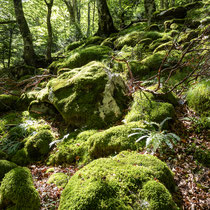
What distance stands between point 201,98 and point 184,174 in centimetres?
214

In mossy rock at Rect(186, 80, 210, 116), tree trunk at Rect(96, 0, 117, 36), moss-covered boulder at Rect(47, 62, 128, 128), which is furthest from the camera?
tree trunk at Rect(96, 0, 117, 36)

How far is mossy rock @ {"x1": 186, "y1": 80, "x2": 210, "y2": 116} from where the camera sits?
3.57 metres

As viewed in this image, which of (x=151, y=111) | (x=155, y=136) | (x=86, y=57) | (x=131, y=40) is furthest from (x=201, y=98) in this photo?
(x=131, y=40)

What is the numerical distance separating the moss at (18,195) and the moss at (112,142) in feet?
4.74

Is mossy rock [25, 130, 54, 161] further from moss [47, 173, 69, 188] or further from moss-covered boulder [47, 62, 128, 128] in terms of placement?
moss [47, 173, 69, 188]

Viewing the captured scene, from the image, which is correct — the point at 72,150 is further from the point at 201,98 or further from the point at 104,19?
the point at 104,19

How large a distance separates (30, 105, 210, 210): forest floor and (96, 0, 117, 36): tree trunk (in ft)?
34.8

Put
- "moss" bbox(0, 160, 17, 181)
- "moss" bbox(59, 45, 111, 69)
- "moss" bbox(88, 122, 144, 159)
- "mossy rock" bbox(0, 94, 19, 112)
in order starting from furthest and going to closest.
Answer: "moss" bbox(59, 45, 111, 69), "mossy rock" bbox(0, 94, 19, 112), "moss" bbox(88, 122, 144, 159), "moss" bbox(0, 160, 17, 181)

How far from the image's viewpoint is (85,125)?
14.8 feet

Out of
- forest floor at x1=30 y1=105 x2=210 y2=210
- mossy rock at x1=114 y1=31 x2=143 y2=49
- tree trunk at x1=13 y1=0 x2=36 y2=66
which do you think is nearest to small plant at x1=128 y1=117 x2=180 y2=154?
forest floor at x1=30 y1=105 x2=210 y2=210

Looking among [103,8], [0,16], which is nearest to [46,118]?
[103,8]

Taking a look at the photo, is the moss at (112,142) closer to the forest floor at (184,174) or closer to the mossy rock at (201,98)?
the forest floor at (184,174)

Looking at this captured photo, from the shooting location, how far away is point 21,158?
4.18 metres

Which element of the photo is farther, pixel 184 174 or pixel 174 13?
pixel 174 13
